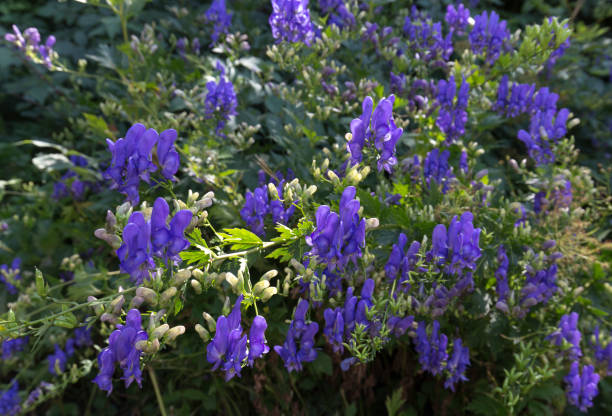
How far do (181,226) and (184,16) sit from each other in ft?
9.20

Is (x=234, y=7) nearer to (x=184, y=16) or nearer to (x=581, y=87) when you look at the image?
(x=184, y=16)

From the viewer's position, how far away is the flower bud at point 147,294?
1207 millimetres

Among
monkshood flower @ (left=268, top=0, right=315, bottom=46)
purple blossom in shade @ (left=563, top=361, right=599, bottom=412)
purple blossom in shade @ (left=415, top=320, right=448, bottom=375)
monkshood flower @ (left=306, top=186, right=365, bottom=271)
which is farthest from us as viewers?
monkshood flower @ (left=268, top=0, right=315, bottom=46)

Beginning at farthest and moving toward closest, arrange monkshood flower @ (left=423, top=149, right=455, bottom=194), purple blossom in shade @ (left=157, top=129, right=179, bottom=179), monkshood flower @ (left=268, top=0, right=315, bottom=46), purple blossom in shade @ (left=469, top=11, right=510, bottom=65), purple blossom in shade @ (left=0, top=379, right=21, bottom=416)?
purple blossom in shade @ (left=0, top=379, right=21, bottom=416)
purple blossom in shade @ (left=469, top=11, right=510, bottom=65)
monkshood flower @ (left=268, top=0, right=315, bottom=46)
monkshood flower @ (left=423, top=149, right=455, bottom=194)
purple blossom in shade @ (left=157, top=129, right=179, bottom=179)

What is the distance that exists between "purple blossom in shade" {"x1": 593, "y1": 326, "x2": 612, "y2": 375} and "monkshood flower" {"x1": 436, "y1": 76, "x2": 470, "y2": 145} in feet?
3.50

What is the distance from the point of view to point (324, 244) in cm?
132

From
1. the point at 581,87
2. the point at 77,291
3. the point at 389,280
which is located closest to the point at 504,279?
the point at 389,280

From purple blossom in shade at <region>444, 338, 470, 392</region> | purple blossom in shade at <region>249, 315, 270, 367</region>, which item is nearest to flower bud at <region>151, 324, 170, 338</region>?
purple blossom in shade at <region>249, 315, 270, 367</region>

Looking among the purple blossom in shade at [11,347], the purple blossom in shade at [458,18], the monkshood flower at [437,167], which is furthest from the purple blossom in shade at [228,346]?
the purple blossom in shade at [458,18]

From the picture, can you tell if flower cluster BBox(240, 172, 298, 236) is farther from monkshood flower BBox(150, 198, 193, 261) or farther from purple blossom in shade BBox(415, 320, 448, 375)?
purple blossom in shade BBox(415, 320, 448, 375)

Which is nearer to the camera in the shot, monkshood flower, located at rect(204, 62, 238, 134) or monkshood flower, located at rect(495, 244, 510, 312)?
monkshood flower, located at rect(495, 244, 510, 312)

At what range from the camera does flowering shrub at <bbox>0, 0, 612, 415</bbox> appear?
1.36 m

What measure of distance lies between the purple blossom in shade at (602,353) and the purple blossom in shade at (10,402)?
9.69 feet

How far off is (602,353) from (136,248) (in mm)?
2040
